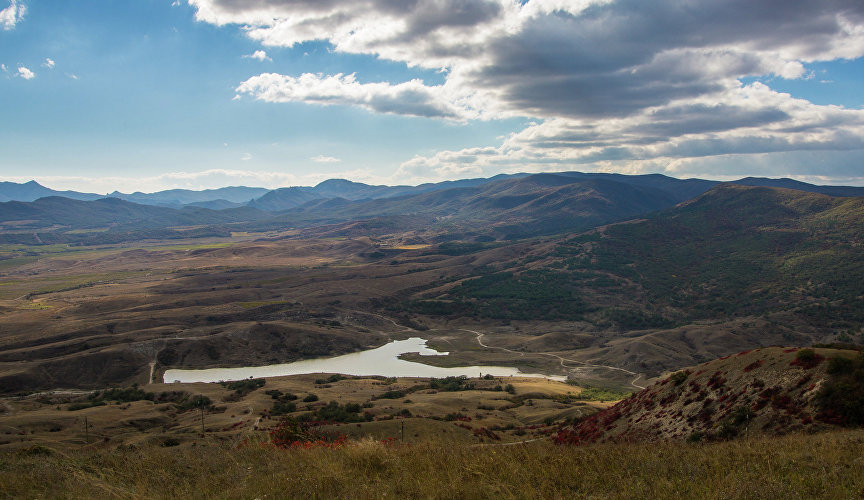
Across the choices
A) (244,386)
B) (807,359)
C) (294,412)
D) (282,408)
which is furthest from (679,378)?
(244,386)

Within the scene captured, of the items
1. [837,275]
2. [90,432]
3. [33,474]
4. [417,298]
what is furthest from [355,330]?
[837,275]

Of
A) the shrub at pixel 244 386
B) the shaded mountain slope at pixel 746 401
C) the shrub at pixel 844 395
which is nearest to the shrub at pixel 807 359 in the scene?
the shaded mountain slope at pixel 746 401

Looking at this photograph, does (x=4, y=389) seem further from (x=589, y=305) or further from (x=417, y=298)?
(x=589, y=305)

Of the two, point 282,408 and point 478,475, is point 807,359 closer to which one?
point 478,475

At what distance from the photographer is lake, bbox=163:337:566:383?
3241 inches

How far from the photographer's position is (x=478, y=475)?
10.8 metres

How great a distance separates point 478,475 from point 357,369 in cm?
8163

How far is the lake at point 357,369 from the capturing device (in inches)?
3241

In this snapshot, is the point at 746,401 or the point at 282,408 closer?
the point at 746,401

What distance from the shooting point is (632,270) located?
158 metres

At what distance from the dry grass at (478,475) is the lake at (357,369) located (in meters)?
70.7

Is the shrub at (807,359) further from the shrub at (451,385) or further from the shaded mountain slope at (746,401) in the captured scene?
the shrub at (451,385)

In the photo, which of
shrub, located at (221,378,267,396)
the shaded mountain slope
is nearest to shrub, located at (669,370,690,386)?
the shaded mountain slope

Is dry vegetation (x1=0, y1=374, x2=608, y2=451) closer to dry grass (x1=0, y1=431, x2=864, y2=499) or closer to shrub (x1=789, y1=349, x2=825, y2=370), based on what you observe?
dry grass (x1=0, y1=431, x2=864, y2=499)
